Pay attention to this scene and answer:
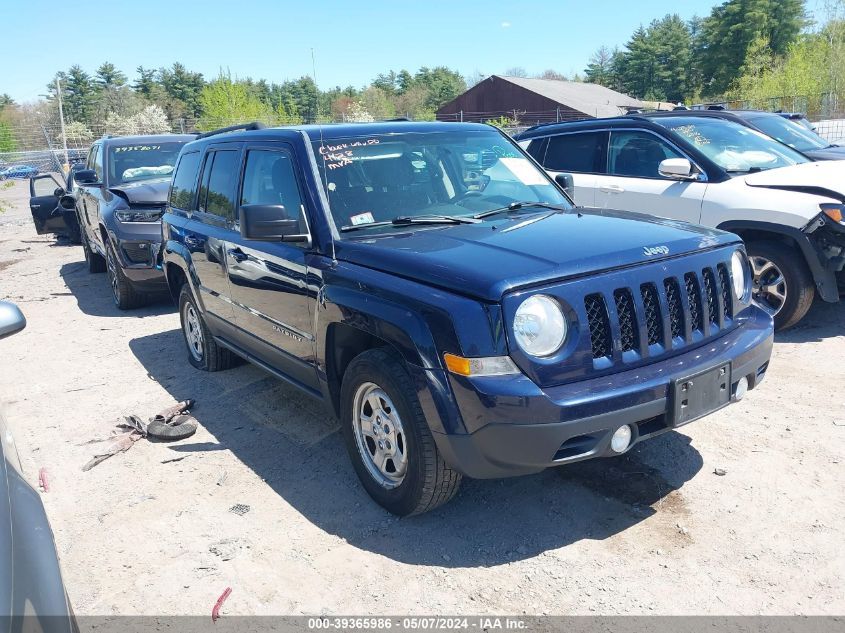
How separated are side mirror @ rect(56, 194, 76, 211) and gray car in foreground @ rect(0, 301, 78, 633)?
35.0 feet

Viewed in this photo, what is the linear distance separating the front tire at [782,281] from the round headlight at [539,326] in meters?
3.64

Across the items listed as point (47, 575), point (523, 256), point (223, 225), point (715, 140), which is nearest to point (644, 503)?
point (523, 256)

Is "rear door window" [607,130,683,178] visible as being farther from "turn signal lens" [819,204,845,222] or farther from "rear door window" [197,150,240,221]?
"rear door window" [197,150,240,221]

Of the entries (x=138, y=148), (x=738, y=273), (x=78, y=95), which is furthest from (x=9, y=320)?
(x=78, y=95)

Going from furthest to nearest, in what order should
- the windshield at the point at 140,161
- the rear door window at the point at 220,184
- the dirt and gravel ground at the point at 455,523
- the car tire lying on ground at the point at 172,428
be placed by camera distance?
the windshield at the point at 140,161 → the rear door window at the point at 220,184 → the car tire lying on ground at the point at 172,428 → the dirt and gravel ground at the point at 455,523

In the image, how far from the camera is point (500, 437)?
2.86 meters

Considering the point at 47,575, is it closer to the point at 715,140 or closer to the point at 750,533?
the point at 750,533

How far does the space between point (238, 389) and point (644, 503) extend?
3.37 metres

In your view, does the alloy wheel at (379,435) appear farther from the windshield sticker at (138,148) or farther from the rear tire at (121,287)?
the windshield sticker at (138,148)

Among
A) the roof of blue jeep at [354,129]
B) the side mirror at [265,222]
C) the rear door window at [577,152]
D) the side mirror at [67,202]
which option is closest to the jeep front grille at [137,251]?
the roof of blue jeep at [354,129]

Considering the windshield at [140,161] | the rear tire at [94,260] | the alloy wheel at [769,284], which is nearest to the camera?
the alloy wheel at [769,284]

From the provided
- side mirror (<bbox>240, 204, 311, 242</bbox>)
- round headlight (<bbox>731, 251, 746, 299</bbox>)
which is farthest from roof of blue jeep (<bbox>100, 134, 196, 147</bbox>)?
round headlight (<bbox>731, 251, 746, 299</bbox>)

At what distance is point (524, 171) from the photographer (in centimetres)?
463

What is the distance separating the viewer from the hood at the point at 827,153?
24.4 ft
